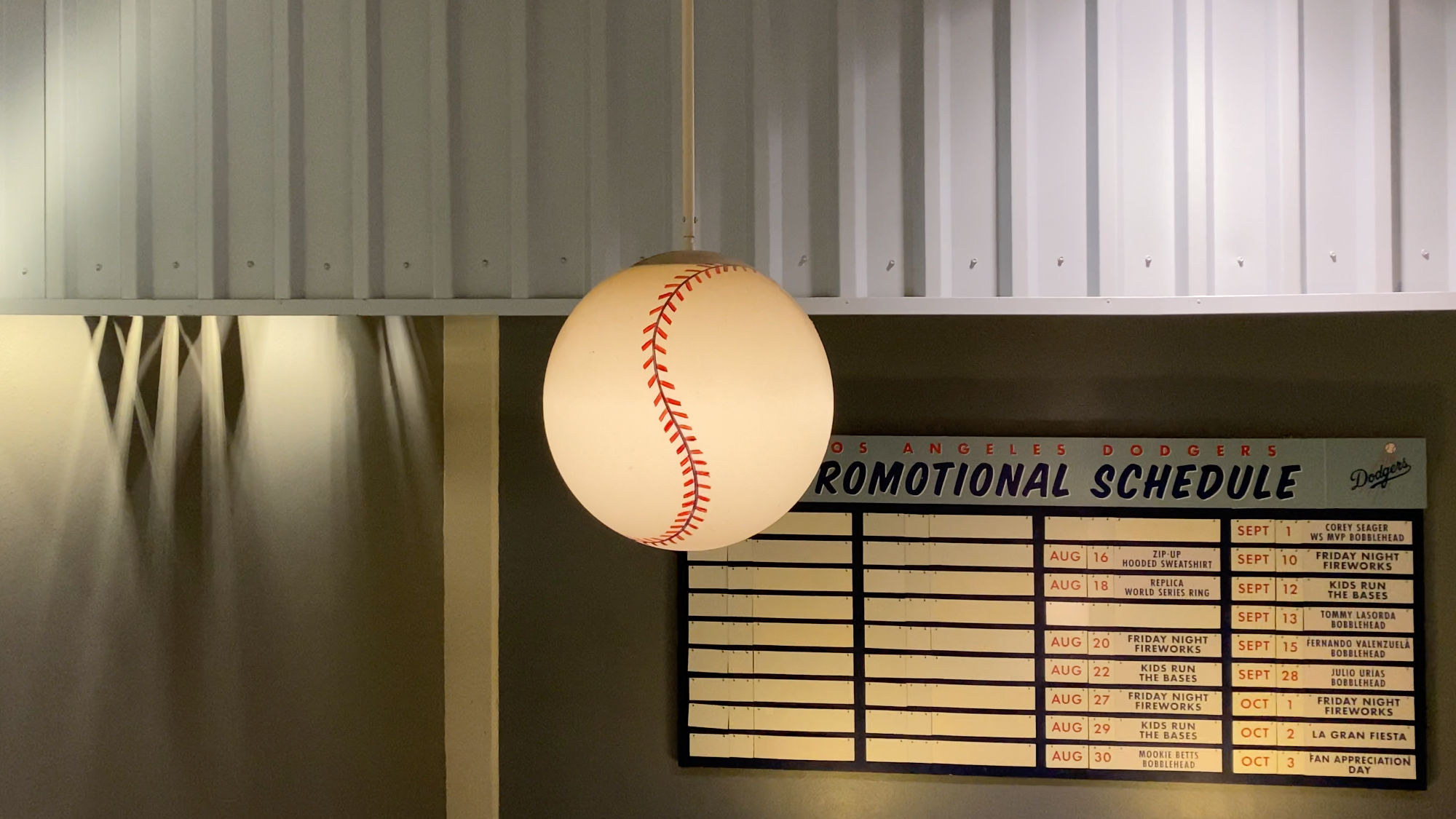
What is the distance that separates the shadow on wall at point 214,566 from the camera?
5.38 feet

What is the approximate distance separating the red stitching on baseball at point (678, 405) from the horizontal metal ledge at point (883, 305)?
3.13 ft

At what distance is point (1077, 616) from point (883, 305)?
4.16ft

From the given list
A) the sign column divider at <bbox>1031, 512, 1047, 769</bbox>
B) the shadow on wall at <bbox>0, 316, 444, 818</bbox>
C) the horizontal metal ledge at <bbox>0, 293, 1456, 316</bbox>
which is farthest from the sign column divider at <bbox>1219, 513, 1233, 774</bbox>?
the shadow on wall at <bbox>0, 316, 444, 818</bbox>

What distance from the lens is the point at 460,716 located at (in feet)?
9.25

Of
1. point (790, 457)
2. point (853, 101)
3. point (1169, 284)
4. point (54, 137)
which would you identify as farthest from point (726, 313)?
point (54, 137)

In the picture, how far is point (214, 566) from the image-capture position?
1.94 metres

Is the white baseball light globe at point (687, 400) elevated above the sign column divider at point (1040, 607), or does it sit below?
above

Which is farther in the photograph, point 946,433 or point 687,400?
point 946,433

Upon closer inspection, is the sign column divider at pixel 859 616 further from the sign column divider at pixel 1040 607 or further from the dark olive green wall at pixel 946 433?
the sign column divider at pixel 1040 607

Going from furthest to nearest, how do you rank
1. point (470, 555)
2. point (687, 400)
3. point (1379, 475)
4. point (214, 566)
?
point (470, 555) < point (1379, 475) < point (214, 566) < point (687, 400)

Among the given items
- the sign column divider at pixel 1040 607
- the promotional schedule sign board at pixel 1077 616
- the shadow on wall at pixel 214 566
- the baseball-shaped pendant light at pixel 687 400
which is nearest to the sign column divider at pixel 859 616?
the promotional schedule sign board at pixel 1077 616

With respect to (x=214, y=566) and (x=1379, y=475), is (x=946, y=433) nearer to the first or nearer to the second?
(x=1379, y=475)

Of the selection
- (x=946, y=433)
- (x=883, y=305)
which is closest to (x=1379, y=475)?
(x=946, y=433)

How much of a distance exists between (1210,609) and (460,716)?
2061 millimetres
